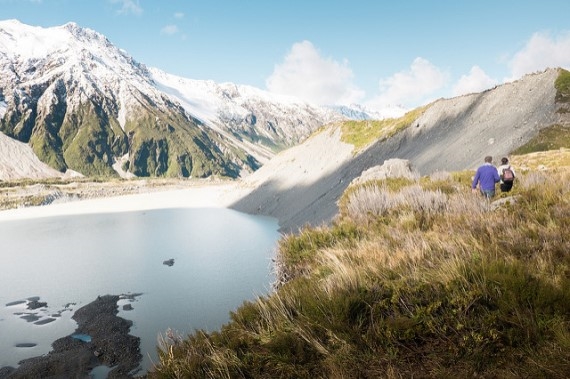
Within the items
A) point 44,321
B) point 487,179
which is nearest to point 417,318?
point 487,179

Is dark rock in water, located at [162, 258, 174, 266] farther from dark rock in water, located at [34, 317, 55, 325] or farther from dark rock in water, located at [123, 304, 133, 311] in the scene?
dark rock in water, located at [34, 317, 55, 325]

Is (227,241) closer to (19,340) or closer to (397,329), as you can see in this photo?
(19,340)

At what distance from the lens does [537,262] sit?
5418mm

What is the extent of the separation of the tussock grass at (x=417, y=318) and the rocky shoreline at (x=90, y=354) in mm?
10624

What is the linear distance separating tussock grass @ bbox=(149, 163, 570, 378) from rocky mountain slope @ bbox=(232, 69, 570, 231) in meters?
24.7

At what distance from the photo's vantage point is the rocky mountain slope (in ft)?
109

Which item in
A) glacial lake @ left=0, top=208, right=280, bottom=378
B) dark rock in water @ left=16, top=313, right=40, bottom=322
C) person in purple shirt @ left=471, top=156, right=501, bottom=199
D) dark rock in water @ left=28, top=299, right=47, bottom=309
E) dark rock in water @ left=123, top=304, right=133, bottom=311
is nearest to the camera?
person in purple shirt @ left=471, top=156, right=501, bottom=199

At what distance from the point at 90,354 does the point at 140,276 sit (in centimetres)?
1281

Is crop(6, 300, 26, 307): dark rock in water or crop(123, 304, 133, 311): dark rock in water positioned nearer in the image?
crop(123, 304, 133, 311): dark rock in water

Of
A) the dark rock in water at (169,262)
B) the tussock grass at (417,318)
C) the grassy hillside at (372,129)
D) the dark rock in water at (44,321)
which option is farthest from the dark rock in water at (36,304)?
the grassy hillside at (372,129)

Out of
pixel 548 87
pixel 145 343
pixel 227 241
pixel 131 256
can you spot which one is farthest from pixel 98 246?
pixel 548 87

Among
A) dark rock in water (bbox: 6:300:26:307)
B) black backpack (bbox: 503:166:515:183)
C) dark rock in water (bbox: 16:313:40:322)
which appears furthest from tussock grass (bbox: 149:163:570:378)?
dark rock in water (bbox: 6:300:26:307)

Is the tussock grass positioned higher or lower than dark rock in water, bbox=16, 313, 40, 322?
higher

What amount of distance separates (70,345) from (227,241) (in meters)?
23.5
